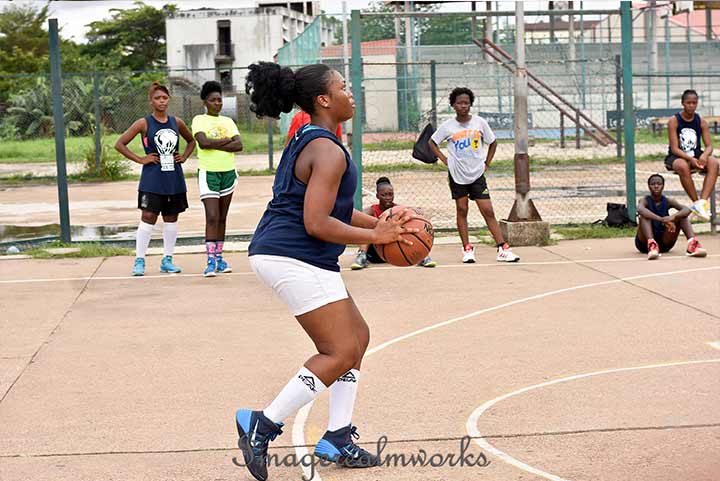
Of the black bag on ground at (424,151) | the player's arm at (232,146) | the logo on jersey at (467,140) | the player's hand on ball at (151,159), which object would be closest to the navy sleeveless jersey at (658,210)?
the logo on jersey at (467,140)

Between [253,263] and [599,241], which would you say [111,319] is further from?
[599,241]

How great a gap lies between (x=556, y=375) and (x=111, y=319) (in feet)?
12.9

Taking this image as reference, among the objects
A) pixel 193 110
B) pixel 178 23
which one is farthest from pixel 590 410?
pixel 178 23

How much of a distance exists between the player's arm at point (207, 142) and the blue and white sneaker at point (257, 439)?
21.2 ft

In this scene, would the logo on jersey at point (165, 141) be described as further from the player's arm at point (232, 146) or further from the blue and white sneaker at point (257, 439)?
the blue and white sneaker at point (257, 439)

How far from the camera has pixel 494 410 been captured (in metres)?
6.40

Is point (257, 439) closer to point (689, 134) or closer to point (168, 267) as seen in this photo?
point (168, 267)

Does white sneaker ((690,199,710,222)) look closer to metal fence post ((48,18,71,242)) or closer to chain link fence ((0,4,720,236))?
chain link fence ((0,4,720,236))

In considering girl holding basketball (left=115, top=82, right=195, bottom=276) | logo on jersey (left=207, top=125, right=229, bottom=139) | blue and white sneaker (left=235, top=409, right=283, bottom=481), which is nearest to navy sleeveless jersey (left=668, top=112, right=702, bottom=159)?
logo on jersey (left=207, top=125, right=229, bottom=139)

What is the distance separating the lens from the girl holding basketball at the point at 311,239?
5129mm

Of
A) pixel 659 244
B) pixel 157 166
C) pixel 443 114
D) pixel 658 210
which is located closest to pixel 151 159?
pixel 157 166

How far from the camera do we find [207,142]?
1145cm

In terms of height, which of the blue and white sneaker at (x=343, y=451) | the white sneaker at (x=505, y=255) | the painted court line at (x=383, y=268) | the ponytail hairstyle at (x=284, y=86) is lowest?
the blue and white sneaker at (x=343, y=451)

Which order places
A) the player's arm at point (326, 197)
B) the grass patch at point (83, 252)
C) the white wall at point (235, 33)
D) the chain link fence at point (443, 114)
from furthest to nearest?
the white wall at point (235, 33) < the chain link fence at point (443, 114) < the grass patch at point (83, 252) < the player's arm at point (326, 197)
